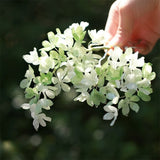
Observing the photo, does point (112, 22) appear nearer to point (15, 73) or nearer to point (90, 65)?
point (90, 65)

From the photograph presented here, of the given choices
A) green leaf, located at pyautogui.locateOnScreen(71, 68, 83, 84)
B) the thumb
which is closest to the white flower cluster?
green leaf, located at pyautogui.locateOnScreen(71, 68, 83, 84)

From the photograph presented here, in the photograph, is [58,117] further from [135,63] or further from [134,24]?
[135,63]

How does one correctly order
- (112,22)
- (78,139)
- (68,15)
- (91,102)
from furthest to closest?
(68,15) < (78,139) < (112,22) < (91,102)

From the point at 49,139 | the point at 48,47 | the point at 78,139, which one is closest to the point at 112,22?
the point at 48,47

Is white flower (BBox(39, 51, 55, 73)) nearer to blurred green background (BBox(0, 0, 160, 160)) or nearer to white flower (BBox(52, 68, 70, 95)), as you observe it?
white flower (BBox(52, 68, 70, 95))

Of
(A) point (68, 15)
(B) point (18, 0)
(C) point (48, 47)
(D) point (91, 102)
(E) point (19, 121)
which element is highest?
(B) point (18, 0)

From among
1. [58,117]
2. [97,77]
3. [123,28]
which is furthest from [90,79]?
[58,117]

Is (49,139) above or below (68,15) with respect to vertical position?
below
